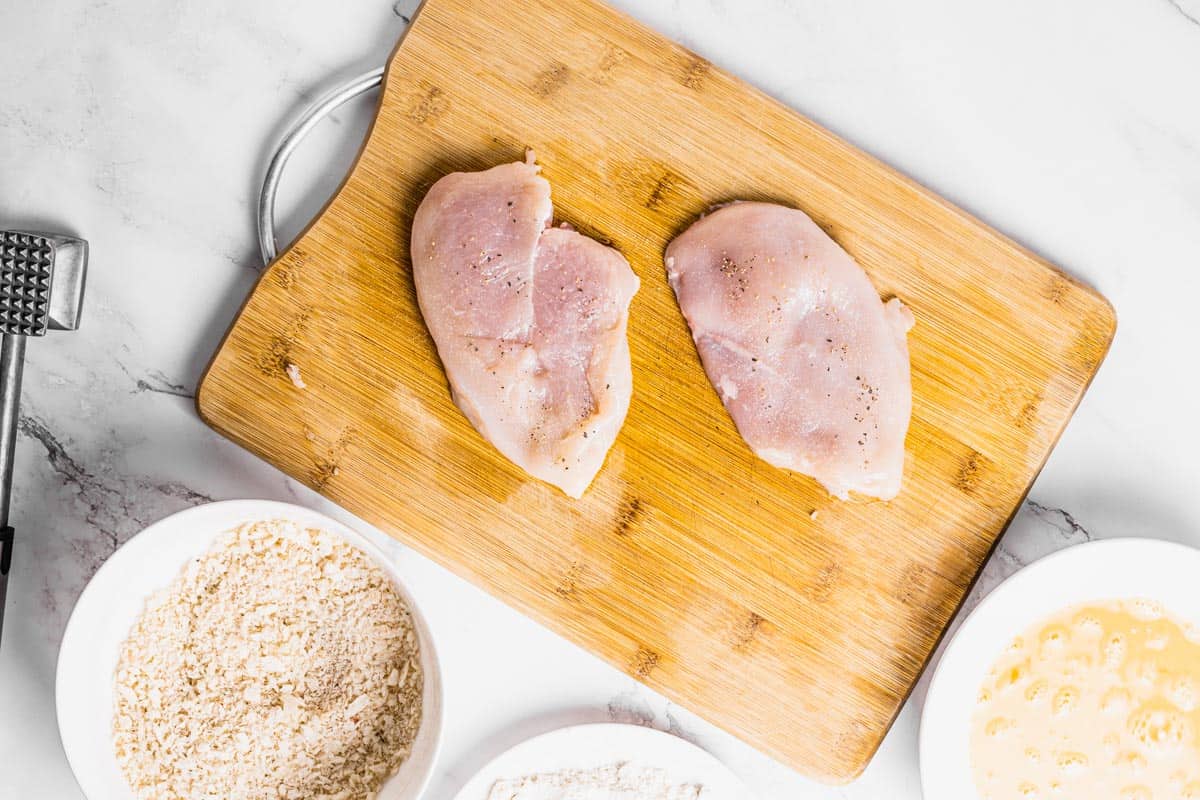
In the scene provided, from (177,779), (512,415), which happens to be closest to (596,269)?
(512,415)

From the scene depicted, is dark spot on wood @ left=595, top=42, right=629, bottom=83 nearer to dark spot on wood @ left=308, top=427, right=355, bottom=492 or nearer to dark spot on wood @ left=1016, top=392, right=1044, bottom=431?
dark spot on wood @ left=308, top=427, right=355, bottom=492

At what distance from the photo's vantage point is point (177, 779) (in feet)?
4.73

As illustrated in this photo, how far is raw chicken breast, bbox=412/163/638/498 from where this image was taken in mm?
1414

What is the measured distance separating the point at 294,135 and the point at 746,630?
3.83ft

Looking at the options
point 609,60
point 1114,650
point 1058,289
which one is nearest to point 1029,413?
point 1058,289

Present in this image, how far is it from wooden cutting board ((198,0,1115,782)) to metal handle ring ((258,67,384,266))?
0.07 meters

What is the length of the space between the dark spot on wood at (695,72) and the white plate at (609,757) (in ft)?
3.66

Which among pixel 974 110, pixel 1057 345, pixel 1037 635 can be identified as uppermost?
pixel 974 110

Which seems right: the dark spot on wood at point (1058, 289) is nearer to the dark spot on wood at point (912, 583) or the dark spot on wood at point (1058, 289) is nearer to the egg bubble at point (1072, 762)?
the dark spot on wood at point (912, 583)

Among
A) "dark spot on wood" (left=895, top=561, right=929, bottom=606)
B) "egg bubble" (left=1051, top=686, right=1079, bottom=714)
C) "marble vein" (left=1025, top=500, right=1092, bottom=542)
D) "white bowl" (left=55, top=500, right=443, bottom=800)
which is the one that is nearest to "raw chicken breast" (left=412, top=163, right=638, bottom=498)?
"white bowl" (left=55, top=500, right=443, bottom=800)

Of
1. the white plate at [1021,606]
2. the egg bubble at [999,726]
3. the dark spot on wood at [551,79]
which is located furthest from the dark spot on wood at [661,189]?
the egg bubble at [999,726]

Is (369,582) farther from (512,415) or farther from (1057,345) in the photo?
(1057,345)

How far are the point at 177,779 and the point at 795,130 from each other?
1.52 meters

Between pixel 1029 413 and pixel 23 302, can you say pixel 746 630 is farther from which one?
pixel 23 302
